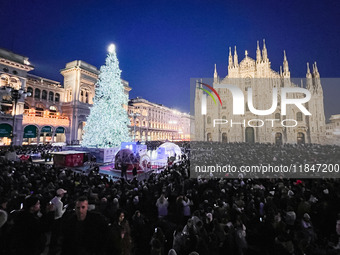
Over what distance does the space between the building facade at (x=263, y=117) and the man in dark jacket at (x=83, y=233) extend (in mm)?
28317

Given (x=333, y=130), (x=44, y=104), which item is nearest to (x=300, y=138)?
(x=333, y=130)

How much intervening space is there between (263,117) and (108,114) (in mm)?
31173

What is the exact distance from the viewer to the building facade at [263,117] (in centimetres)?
3253

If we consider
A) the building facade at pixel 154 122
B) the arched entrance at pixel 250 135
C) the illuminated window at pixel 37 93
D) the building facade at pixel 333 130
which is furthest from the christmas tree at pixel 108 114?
the building facade at pixel 333 130

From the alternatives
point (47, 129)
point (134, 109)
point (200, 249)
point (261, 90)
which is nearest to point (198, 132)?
point (261, 90)

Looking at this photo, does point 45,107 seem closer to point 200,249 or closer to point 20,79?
point 20,79

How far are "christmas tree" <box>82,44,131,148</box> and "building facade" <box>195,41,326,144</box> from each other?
51.5 feet

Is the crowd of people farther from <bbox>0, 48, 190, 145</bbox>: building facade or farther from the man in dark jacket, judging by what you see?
<bbox>0, 48, 190, 145</bbox>: building facade

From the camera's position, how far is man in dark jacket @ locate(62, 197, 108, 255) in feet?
7.51

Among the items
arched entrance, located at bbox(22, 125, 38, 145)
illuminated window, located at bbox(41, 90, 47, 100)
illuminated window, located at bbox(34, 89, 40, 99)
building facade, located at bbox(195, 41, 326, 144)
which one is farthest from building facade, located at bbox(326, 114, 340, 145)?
illuminated window, located at bbox(34, 89, 40, 99)

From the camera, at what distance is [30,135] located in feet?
93.0

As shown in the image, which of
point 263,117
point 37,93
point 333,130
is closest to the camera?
point 333,130

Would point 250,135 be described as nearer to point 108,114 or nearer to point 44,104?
point 108,114

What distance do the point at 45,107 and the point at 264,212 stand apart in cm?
3943
